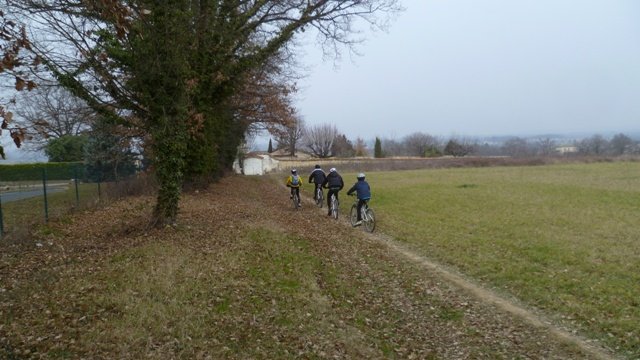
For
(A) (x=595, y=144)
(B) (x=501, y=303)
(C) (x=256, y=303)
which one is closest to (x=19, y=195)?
(C) (x=256, y=303)

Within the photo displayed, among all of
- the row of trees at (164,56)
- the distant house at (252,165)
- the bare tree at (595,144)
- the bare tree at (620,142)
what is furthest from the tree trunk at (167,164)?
the bare tree at (620,142)

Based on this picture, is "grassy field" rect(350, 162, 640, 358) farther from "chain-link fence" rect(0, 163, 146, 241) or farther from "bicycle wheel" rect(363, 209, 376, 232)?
"chain-link fence" rect(0, 163, 146, 241)

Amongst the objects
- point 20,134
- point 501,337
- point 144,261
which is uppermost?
point 20,134

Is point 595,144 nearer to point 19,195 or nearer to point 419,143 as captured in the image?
point 419,143

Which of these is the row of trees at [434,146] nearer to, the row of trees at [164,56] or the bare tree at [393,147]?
the bare tree at [393,147]

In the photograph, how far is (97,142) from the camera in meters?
32.4

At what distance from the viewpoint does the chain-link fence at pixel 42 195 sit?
14.2 metres

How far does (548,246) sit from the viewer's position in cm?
1240

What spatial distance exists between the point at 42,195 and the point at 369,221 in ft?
46.2

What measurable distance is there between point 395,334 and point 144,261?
15.6ft

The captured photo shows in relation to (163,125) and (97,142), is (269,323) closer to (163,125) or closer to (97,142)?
(163,125)

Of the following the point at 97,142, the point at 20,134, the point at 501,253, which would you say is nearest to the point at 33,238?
the point at 20,134

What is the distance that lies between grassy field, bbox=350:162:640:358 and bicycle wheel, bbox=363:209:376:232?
53 centimetres

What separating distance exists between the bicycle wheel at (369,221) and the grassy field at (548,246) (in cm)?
53
